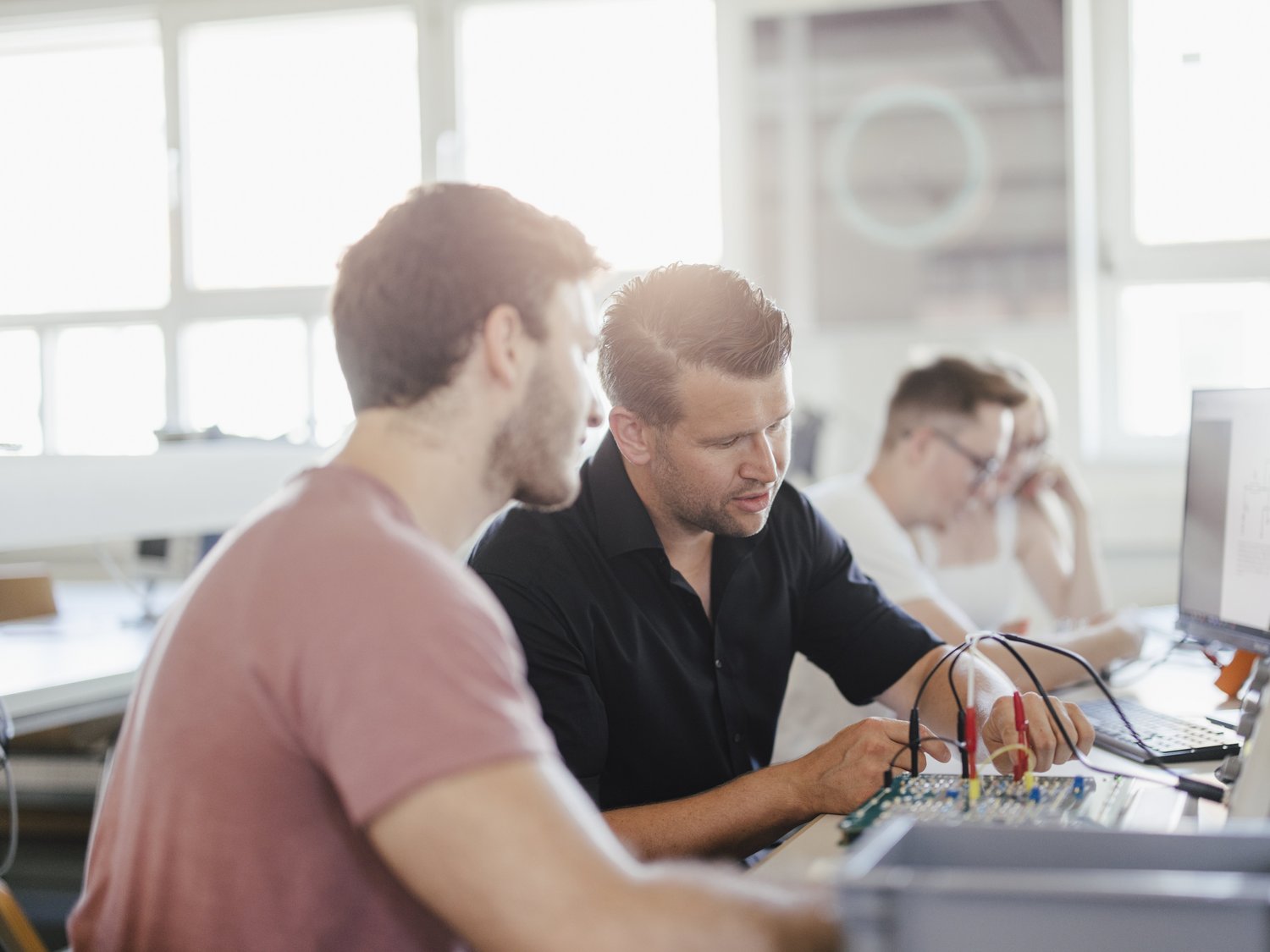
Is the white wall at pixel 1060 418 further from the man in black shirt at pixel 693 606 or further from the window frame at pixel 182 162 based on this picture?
the man in black shirt at pixel 693 606

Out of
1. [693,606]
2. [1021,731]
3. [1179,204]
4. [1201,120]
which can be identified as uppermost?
[1201,120]

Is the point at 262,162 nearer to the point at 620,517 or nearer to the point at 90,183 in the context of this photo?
the point at 90,183

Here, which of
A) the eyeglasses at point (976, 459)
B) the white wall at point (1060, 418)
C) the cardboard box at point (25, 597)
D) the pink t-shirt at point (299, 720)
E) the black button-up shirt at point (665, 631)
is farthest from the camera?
the white wall at point (1060, 418)

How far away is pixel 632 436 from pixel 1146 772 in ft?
2.47

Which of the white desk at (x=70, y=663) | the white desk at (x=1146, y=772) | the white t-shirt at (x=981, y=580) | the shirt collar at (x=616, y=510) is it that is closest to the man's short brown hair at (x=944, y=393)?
the white t-shirt at (x=981, y=580)

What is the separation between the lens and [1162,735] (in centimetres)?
165

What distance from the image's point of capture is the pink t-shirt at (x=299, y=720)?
806 millimetres

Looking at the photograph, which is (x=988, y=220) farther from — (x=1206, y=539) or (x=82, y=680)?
(x=82, y=680)

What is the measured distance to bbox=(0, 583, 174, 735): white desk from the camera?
2.02 meters

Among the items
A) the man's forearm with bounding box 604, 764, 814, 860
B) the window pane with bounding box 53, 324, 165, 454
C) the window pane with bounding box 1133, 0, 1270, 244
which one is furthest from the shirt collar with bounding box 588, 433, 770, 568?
the window pane with bounding box 53, 324, 165, 454

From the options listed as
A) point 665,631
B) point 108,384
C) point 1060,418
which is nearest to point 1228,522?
point 665,631

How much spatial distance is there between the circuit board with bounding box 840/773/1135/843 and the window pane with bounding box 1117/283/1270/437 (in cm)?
266

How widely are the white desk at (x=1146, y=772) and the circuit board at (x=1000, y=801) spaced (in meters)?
0.02

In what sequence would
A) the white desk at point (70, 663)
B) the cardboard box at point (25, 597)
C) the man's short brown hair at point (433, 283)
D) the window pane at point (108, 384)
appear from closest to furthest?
the man's short brown hair at point (433, 283) < the white desk at point (70, 663) < the cardboard box at point (25, 597) < the window pane at point (108, 384)
